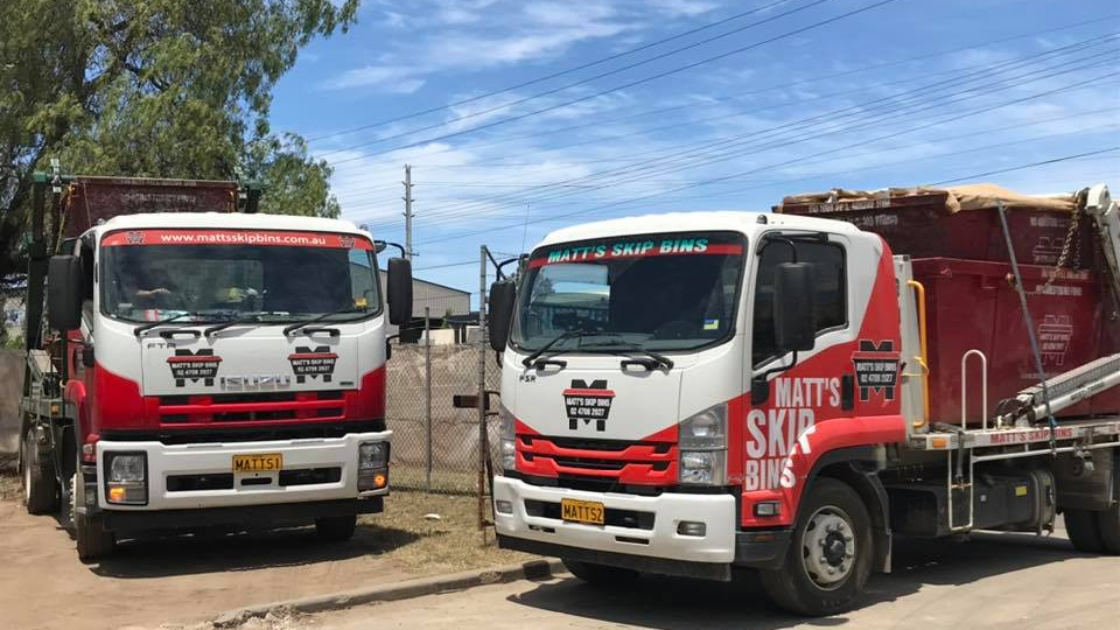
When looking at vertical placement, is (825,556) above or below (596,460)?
below

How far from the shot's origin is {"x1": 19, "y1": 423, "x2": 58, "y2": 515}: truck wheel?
12047 millimetres

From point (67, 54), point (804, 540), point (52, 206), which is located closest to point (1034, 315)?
point (804, 540)

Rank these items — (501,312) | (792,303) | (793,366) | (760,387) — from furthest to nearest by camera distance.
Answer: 1. (501,312)
2. (793,366)
3. (760,387)
4. (792,303)

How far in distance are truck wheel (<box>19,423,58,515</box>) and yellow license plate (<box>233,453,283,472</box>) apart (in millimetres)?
4254

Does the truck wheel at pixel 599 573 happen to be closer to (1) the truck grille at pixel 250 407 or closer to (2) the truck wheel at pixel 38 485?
(1) the truck grille at pixel 250 407

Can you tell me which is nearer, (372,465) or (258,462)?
(258,462)

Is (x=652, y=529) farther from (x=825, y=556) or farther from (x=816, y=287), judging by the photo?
(x=816, y=287)

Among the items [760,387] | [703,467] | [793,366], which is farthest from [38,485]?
[793,366]

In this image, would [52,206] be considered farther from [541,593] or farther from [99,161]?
[541,593]

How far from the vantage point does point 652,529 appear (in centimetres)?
674

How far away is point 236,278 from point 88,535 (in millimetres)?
2479

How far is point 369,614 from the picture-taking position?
7.61m

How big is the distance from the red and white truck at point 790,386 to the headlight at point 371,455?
201 cm

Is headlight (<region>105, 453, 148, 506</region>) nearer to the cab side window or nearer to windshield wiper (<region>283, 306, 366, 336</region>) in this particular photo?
windshield wiper (<region>283, 306, 366, 336</region>)
